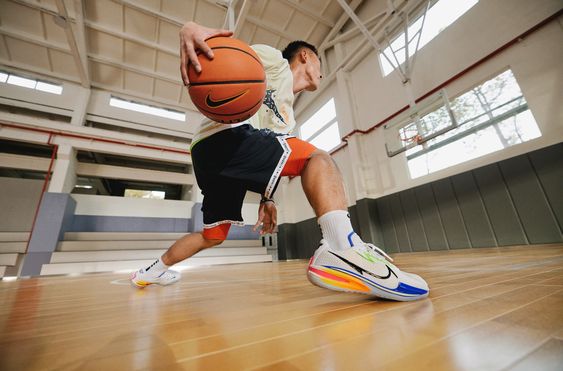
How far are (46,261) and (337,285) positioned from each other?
546 centimetres

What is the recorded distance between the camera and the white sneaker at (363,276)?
0.68 metres

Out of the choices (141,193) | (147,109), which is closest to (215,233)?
(147,109)

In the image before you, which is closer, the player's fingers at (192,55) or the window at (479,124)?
the player's fingers at (192,55)

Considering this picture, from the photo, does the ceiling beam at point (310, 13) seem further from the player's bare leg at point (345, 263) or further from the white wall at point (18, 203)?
the white wall at point (18, 203)

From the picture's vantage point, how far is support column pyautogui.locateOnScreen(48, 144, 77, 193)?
486 centimetres

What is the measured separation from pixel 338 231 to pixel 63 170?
6.17m

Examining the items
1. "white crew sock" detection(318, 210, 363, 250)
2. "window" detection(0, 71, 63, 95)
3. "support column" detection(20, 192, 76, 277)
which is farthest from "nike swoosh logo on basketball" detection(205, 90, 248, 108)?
"window" detection(0, 71, 63, 95)

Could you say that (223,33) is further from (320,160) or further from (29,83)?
(29,83)

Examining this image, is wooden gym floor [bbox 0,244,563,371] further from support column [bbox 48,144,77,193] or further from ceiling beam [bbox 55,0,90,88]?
ceiling beam [bbox 55,0,90,88]

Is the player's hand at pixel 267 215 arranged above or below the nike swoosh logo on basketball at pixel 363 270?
above

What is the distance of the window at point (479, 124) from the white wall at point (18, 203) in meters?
7.30

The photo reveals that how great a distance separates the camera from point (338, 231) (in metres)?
0.80

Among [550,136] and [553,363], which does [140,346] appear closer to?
[553,363]

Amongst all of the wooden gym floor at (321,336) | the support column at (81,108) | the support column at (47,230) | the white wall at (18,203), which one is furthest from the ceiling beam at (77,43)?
the wooden gym floor at (321,336)
